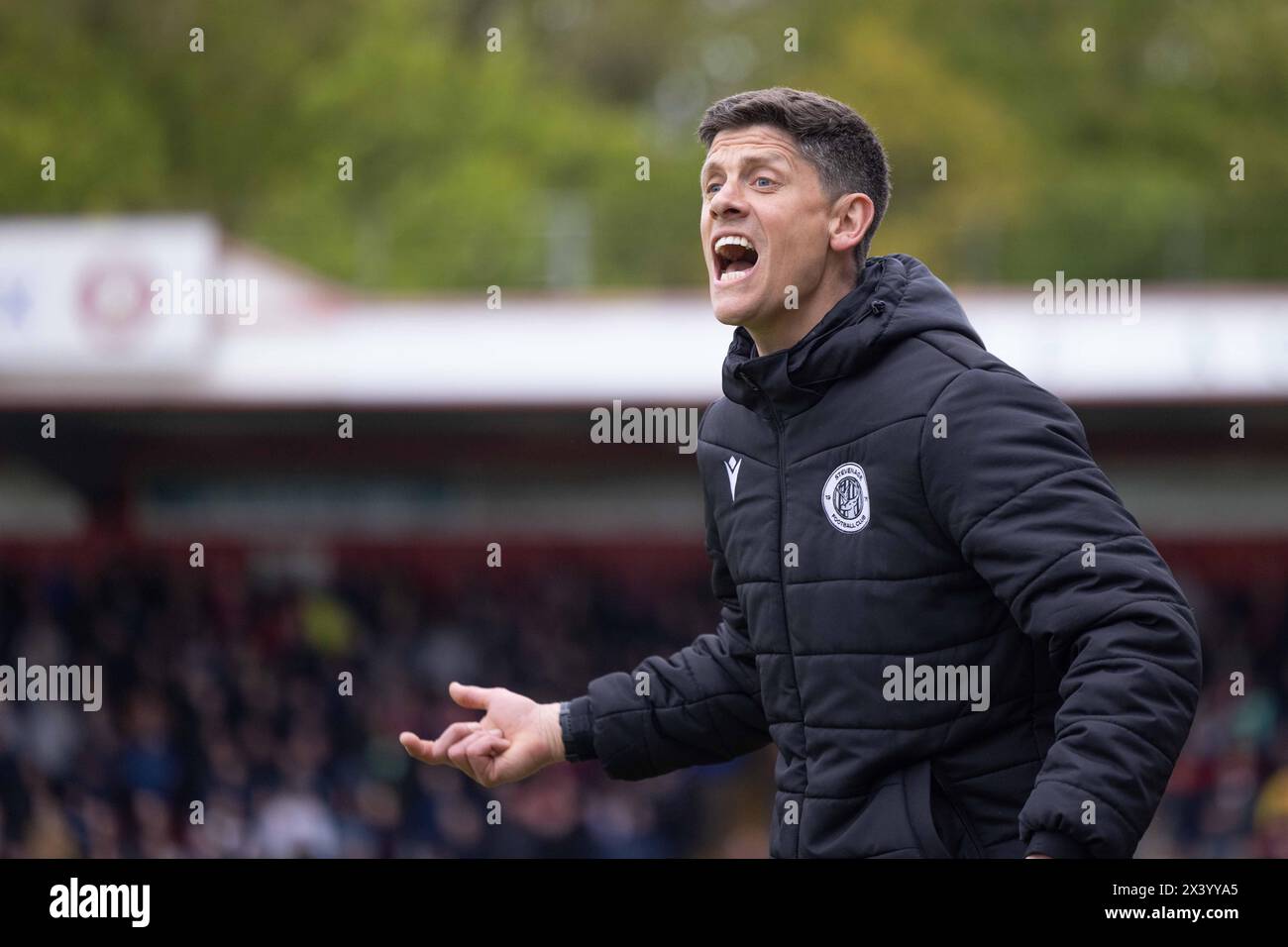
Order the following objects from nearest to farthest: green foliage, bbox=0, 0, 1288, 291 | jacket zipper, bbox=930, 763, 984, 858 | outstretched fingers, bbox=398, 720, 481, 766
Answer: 1. jacket zipper, bbox=930, 763, 984, 858
2. outstretched fingers, bbox=398, 720, 481, 766
3. green foliage, bbox=0, 0, 1288, 291

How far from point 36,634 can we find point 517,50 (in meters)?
19.4

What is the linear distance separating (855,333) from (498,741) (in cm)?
102

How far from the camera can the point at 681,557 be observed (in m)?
14.8

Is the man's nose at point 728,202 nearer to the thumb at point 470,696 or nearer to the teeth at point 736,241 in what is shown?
the teeth at point 736,241

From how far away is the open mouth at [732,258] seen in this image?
2990mm

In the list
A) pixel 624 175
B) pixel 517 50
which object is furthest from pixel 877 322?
pixel 517 50

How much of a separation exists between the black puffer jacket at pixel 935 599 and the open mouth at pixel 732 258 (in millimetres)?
149

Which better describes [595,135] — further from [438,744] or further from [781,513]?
[781,513]

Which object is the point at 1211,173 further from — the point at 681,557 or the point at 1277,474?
the point at 681,557

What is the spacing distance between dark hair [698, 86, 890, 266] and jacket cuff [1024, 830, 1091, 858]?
1098 mm

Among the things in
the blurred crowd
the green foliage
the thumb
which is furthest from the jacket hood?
the green foliage

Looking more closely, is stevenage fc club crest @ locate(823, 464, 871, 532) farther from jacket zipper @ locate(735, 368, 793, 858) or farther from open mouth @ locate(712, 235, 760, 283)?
open mouth @ locate(712, 235, 760, 283)

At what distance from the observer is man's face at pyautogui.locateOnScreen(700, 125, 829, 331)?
297 cm
